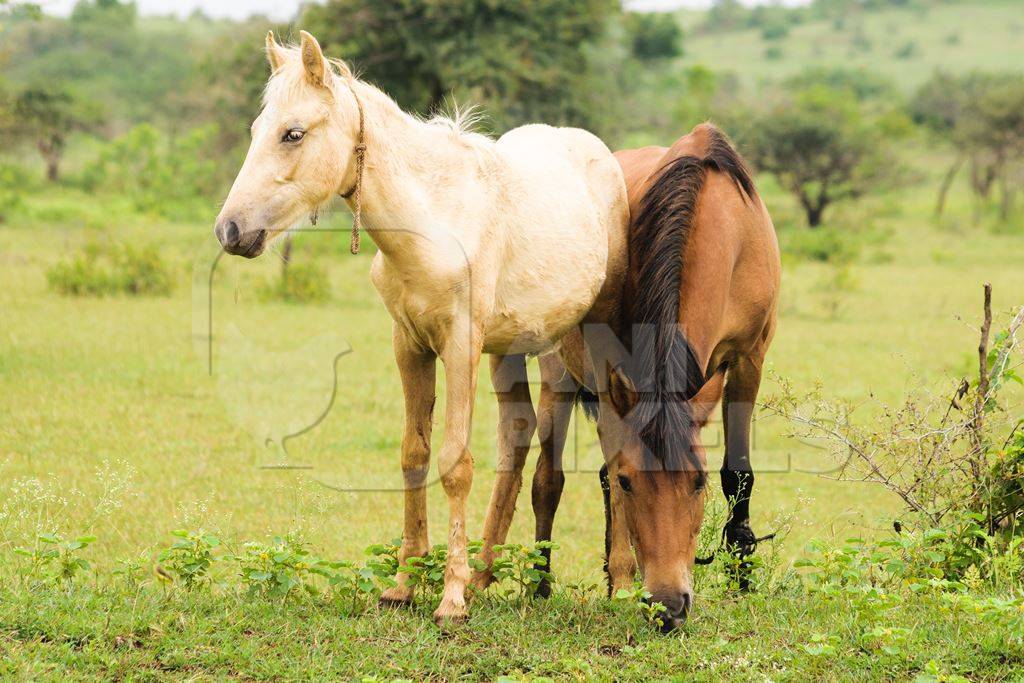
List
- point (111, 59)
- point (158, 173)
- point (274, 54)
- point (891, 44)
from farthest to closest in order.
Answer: point (891, 44) → point (111, 59) → point (158, 173) → point (274, 54)

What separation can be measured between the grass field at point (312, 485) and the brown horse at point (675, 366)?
40 centimetres

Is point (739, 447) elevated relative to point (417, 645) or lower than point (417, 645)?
elevated

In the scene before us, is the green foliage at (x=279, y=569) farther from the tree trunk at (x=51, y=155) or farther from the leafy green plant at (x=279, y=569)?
the tree trunk at (x=51, y=155)

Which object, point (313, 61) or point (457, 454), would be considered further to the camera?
point (457, 454)

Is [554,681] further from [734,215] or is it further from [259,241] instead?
[734,215]

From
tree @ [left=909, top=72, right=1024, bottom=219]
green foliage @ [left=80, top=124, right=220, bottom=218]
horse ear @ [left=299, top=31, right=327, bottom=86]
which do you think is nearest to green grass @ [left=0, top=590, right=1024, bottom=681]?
horse ear @ [left=299, top=31, right=327, bottom=86]

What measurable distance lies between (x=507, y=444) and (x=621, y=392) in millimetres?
736

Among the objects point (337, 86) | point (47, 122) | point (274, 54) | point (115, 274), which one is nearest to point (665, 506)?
point (337, 86)

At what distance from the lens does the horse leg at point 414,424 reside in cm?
412

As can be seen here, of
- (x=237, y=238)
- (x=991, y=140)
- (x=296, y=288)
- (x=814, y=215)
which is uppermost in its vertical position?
(x=991, y=140)

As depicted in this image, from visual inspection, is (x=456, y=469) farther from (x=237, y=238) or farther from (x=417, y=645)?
(x=237, y=238)

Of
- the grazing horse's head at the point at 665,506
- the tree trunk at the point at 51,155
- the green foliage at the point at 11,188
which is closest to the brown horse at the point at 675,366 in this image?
the grazing horse's head at the point at 665,506

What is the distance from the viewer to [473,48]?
1569 centimetres

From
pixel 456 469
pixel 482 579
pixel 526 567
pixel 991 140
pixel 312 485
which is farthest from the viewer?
pixel 991 140
